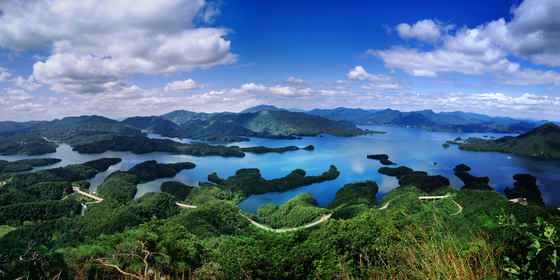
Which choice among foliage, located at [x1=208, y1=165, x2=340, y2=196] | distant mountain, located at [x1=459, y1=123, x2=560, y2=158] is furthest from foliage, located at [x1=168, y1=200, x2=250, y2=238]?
distant mountain, located at [x1=459, y1=123, x2=560, y2=158]

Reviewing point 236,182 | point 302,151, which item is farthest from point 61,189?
point 302,151

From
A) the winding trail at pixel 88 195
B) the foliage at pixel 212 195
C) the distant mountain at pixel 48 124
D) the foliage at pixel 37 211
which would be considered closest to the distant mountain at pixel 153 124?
the distant mountain at pixel 48 124

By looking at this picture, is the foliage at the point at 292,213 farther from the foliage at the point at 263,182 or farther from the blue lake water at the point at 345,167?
the foliage at the point at 263,182

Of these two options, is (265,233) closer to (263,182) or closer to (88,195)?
(263,182)

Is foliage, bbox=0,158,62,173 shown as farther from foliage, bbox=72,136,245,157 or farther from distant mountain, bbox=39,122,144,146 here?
distant mountain, bbox=39,122,144,146

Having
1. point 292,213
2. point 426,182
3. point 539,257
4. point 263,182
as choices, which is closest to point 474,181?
point 426,182

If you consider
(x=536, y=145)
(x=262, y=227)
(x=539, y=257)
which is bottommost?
(x=262, y=227)

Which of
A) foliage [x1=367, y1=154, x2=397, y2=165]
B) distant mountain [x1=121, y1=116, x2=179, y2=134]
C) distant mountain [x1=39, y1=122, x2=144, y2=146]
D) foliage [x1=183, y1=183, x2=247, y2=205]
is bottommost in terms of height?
foliage [x1=183, y1=183, x2=247, y2=205]

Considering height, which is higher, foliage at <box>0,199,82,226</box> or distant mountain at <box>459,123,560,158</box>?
distant mountain at <box>459,123,560,158</box>
